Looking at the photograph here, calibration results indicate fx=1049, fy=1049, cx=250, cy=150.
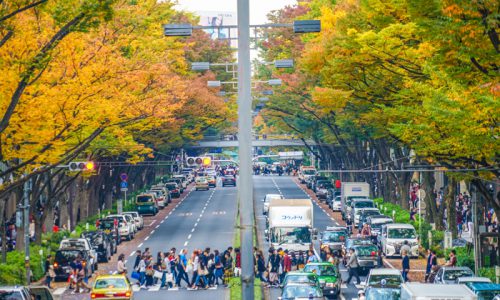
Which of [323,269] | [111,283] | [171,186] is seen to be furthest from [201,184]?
[111,283]

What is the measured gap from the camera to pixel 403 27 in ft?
144

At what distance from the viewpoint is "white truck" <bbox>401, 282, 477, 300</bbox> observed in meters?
26.6

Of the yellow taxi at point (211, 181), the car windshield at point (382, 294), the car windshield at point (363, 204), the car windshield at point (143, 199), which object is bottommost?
the car windshield at point (382, 294)

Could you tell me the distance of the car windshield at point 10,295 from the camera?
29469 millimetres

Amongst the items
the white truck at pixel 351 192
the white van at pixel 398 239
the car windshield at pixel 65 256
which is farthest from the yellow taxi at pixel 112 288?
the white truck at pixel 351 192

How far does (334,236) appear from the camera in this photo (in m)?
55.2

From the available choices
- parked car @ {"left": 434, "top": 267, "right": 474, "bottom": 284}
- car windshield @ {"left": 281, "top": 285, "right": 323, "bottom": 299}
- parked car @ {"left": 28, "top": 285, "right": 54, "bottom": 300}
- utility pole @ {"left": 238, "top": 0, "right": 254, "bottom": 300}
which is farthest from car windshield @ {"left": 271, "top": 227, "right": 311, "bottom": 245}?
utility pole @ {"left": 238, "top": 0, "right": 254, "bottom": 300}

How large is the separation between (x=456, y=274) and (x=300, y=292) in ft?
21.9

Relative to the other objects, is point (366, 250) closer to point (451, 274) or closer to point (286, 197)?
point (451, 274)

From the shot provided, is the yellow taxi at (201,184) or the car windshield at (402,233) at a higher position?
the yellow taxi at (201,184)

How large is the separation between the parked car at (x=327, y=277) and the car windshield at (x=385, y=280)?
149 inches

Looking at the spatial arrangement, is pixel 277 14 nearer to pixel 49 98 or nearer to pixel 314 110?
pixel 314 110

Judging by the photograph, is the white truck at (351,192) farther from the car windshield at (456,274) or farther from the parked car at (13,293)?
the parked car at (13,293)

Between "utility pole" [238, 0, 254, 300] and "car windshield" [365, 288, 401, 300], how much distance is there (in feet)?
59.3
